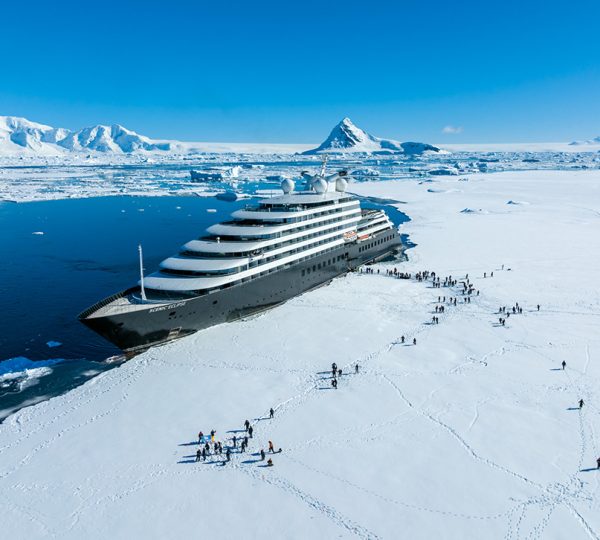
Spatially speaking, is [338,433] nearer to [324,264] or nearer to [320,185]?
[324,264]

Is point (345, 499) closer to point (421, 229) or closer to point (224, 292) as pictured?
point (224, 292)

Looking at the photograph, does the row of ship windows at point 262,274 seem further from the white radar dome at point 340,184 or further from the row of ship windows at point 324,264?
the white radar dome at point 340,184

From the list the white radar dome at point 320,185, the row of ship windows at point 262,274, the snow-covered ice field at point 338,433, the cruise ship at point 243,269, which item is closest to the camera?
the snow-covered ice field at point 338,433

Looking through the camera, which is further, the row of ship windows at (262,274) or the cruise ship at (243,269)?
the row of ship windows at (262,274)

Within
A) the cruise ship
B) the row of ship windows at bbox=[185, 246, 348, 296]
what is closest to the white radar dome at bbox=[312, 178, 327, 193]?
the cruise ship

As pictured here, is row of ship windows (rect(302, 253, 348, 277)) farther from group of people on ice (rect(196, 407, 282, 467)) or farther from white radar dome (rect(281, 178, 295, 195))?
group of people on ice (rect(196, 407, 282, 467))

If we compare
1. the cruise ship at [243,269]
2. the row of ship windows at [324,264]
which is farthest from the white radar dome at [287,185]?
the row of ship windows at [324,264]

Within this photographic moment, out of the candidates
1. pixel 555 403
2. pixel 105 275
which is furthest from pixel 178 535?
pixel 105 275
